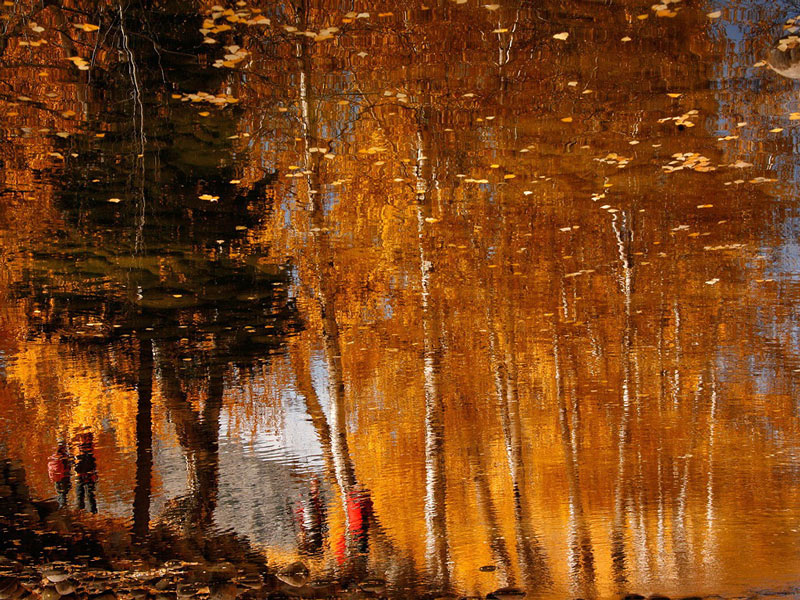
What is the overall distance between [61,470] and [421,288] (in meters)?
2.74

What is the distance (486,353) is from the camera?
5.00 metres

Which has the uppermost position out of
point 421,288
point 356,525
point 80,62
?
point 80,62


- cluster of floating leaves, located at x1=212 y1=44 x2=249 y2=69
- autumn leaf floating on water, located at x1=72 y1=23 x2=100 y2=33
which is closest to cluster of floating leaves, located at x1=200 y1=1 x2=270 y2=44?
cluster of floating leaves, located at x1=212 y1=44 x2=249 y2=69

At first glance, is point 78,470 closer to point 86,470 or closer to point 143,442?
point 86,470

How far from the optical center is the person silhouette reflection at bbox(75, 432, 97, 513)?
13.4ft

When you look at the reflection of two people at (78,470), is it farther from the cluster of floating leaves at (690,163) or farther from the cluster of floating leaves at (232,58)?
the cluster of floating leaves at (690,163)

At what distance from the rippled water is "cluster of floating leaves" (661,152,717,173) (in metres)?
0.02

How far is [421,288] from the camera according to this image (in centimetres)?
544

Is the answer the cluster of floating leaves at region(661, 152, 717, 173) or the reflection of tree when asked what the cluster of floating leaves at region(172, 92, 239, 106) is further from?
the cluster of floating leaves at region(661, 152, 717, 173)

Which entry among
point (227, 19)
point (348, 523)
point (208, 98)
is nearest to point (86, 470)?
point (348, 523)

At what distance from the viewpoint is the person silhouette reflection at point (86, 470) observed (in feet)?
13.4

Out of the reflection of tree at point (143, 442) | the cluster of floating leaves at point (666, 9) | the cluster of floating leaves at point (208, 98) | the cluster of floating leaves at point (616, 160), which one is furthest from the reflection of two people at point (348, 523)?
the cluster of floating leaves at point (666, 9)

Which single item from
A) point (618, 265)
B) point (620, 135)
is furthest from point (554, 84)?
point (618, 265)

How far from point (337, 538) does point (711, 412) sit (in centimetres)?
249
